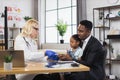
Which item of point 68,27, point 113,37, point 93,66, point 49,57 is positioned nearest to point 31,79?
point 49,57

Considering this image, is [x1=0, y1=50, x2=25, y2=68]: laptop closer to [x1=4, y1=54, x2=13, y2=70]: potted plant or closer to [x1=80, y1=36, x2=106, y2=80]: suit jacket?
[x1=4, y1=54, x2=13, y2=70]: potted plant

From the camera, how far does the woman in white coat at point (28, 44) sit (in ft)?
8.61

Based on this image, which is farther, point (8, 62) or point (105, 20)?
point (105, 20)

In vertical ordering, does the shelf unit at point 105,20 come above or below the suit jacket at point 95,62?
above

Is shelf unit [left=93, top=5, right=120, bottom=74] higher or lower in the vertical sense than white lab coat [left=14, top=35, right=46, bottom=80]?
higher

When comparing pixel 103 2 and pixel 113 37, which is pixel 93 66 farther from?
pixel 103 2

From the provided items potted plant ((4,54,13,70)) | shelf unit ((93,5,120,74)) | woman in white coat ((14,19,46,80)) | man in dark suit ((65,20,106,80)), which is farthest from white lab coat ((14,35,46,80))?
shelf unit ((93,5,120,74))

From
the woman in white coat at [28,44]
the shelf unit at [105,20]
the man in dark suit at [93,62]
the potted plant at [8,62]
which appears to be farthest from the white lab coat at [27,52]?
the shelf unit at [105,20]

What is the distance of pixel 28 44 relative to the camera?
9.09ft

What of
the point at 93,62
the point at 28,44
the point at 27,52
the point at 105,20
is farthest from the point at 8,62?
the point at 105,20

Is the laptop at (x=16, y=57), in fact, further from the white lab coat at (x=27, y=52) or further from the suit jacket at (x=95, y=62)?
the suit jacket at (x=95, y=62)

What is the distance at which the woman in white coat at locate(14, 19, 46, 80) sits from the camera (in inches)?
103

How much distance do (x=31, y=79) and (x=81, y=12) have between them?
3.65 metres

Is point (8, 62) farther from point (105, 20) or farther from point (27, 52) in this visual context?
point (105, 20)
